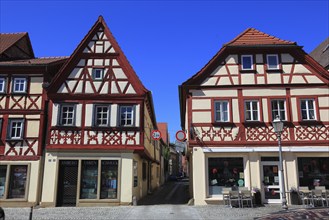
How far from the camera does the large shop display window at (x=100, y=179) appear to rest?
18675mm

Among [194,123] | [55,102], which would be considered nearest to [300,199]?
[194,123]

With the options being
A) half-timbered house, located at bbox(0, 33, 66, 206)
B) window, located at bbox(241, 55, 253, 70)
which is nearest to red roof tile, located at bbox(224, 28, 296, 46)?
window, located at bbox(241, 55, 253, 70)

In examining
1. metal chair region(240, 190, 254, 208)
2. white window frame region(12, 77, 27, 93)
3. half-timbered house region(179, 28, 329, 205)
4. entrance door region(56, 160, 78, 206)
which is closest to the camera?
metal chair region(240, 190, 254, 208)

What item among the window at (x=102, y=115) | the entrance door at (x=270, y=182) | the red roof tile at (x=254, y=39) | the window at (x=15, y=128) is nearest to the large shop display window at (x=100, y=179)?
the window at (x=102, y=115)

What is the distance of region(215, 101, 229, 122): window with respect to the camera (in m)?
18.9

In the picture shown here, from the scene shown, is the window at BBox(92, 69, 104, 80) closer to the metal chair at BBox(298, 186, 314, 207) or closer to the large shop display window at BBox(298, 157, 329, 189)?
the large shop display window at BBox(298, 157, 329, 189)

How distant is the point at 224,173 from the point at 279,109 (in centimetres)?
478

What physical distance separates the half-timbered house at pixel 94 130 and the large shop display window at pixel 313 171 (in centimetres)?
892

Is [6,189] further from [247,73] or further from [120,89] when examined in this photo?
[247,73]

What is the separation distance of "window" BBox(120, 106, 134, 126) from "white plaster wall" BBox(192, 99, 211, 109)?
3.65 metres

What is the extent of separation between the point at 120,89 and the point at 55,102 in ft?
12.8

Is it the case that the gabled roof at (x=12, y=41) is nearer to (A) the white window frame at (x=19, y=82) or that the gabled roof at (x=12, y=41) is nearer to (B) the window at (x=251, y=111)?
(A) the white window frame at (x=19, y=82)

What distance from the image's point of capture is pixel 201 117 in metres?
18.8

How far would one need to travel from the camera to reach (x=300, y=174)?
18.2 metres
